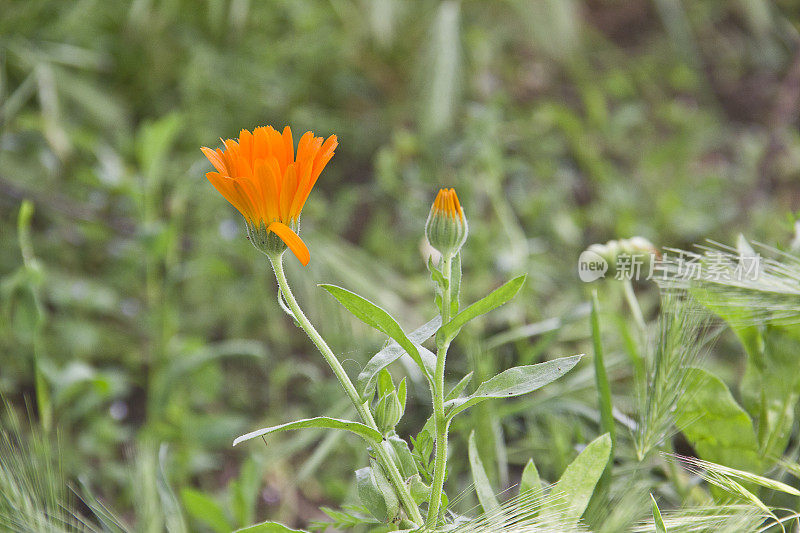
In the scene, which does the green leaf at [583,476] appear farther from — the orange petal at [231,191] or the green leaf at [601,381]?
the orange petal at [231,191]

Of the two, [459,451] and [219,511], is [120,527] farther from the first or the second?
[459,451]

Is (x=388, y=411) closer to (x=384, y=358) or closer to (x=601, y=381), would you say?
(x=384, y=358)

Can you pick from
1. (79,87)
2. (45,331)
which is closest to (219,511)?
(45,331)

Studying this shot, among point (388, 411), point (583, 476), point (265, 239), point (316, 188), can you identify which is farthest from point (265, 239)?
point (316, 188)

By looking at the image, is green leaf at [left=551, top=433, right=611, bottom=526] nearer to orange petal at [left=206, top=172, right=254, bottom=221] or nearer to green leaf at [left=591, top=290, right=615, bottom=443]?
green leaf at [left=591, top=290, right=615, bottom=443]

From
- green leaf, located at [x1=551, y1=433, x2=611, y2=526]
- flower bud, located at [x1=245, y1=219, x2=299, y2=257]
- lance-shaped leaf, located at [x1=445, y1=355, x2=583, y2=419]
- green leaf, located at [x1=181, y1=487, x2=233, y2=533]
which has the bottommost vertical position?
green leaf, located at [x1=181, y1=487, x2=233, y2=533]

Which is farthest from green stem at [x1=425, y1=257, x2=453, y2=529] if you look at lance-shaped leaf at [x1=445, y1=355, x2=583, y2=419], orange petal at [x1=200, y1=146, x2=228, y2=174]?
orange petal at [x1=200, y1=146, x2=228, y2=174]
